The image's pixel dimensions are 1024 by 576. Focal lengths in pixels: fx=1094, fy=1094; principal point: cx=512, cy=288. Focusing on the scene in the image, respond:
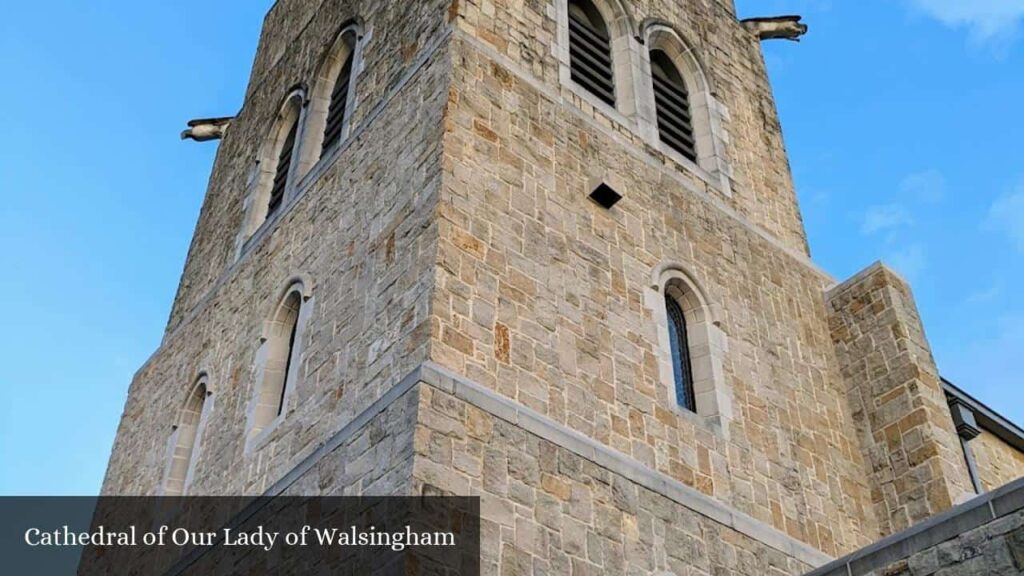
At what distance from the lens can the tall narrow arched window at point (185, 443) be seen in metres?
12.8

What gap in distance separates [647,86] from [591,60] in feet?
2.82

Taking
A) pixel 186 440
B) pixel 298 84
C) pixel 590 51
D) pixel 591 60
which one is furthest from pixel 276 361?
pixel 298 84

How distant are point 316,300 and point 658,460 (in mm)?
4086

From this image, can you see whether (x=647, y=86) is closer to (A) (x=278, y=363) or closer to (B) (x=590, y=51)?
(B) (x=590, y=51)

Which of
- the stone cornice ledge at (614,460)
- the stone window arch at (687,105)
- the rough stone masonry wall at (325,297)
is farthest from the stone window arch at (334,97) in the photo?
the stone cornice ledge at (614,460)

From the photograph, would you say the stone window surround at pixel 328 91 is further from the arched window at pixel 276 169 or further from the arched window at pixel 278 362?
the arched window at pixel 278 362

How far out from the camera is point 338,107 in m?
14.7

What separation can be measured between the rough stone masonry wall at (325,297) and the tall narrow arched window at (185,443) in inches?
7.6

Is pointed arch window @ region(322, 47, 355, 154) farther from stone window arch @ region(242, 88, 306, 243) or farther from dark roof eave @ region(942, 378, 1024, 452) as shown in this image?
dark roof eave @ region(942, 378, 1024, 452)

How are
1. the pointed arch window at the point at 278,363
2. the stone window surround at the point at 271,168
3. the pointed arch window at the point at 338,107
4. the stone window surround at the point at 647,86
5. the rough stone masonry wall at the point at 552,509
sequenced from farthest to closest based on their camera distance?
1. the stone window surround at the point at 271,168
2. the pointed arch window at the point at 338,107
3. the stone window surround at the point at 647,86
4. the pointed arch window at the point at 278,363
5. the rough stone masonry wall at the point at 552,509

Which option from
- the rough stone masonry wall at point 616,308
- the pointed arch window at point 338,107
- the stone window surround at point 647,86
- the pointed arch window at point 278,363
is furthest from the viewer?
the pointed arch window at point 338,107

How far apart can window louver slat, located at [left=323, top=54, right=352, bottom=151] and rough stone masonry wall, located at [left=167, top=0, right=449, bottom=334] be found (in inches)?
19.9

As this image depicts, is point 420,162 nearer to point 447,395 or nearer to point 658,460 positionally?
point 447,395

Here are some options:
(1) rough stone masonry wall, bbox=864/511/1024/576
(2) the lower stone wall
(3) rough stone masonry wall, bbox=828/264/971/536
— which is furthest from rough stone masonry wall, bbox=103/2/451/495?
(3) rough stone masonry wall, bbox=828/264/971/536
